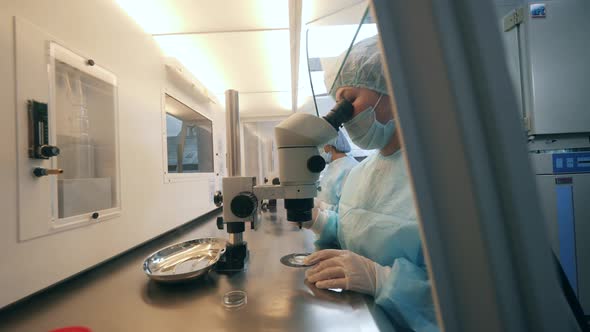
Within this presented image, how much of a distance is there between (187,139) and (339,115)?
1230mm

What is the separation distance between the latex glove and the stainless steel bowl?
1.11 feet

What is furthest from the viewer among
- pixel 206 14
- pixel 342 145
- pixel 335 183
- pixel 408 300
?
pixel 342 145

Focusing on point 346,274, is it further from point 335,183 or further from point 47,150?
point 335,183

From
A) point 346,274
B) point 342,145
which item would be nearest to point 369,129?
point 346,274

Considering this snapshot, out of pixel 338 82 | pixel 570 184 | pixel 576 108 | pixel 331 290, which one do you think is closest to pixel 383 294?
pixel 331 290

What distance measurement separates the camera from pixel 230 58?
140 centimetres

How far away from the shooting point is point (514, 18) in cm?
167

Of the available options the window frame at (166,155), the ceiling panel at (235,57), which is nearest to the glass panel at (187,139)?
the window frame at (166,155)

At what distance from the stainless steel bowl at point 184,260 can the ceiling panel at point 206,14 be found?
3.12 ft

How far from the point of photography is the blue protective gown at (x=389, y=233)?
1.88ft

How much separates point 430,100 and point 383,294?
19.9 inches

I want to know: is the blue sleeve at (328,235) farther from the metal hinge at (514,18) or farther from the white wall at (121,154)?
the metal hinge at (514,18)

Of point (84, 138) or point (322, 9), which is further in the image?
point (322, 9)

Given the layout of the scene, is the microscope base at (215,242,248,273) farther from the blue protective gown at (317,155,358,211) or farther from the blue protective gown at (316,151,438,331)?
the blue protective gown at (317,155,358,211)
